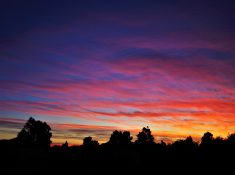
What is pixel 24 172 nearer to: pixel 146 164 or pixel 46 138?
pixel 146 164

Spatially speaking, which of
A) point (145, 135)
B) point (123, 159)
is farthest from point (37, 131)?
point (123, 159)

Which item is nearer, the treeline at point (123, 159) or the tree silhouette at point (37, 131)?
the treeline at point (123, 159)

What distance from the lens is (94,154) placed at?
112 feet

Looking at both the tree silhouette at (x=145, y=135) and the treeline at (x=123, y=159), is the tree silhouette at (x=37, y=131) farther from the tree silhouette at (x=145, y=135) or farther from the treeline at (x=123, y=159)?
the treeline at (x=123, y=159)

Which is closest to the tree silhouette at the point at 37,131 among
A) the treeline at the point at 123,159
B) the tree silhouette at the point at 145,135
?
the tree silhouette at the point at 145,135

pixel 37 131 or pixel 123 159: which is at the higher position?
pixel 37 131

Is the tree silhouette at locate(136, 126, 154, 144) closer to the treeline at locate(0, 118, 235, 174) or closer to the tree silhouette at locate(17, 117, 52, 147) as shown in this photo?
the tree silhouette at locate(17, 117, 52, 147)

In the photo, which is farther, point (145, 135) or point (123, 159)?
point (145, 135)

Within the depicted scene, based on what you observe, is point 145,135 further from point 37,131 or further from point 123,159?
point 123,159

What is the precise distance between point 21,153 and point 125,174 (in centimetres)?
1495

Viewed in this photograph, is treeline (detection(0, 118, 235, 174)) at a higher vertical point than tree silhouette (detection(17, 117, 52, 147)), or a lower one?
lower

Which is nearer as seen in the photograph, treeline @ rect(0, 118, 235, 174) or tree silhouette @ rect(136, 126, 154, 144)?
treeline @ rect(0, 118, 235, 174)

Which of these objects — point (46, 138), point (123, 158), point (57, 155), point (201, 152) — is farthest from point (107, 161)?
point (46, 138)

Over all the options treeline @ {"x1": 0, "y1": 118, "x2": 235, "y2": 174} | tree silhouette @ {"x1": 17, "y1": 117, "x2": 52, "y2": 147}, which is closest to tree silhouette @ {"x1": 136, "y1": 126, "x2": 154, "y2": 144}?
tree silhouette @ {"x1": 17, "y1": 117, "x2": 52, "y2": 147}
